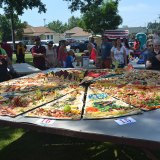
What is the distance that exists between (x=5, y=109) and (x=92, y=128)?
4.57 ft

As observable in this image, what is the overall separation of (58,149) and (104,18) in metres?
42.3

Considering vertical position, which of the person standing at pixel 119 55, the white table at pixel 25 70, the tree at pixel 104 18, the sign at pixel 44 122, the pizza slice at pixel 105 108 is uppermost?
the tree at pixel 104 18

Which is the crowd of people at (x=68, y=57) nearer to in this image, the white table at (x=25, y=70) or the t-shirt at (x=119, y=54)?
the t-shirt at (x=119, y=54)

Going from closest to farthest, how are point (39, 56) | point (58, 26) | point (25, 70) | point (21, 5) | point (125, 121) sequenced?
1. point (125, 121)
2. point (25, 70)
3. point (39, 56)
4. point (21, 5)
5. point (58, 26)

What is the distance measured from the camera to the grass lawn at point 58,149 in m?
5.09

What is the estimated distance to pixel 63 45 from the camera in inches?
475

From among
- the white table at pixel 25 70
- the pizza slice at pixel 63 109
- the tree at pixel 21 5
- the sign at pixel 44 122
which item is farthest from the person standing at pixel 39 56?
the tree at pixel 21 5

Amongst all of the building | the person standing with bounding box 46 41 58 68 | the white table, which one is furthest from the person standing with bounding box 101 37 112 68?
the building

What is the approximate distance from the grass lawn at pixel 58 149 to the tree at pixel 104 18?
1624 inches

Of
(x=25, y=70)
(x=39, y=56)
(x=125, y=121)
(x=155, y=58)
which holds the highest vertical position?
(x=155, y=58)

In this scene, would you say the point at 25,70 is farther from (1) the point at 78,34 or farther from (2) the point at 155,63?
(1) the point at 78,34

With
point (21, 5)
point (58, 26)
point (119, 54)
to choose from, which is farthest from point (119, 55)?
point (58, 26)

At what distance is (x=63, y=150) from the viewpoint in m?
5.42

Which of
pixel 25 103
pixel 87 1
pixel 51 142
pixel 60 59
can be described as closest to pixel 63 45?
pixel 60 59
